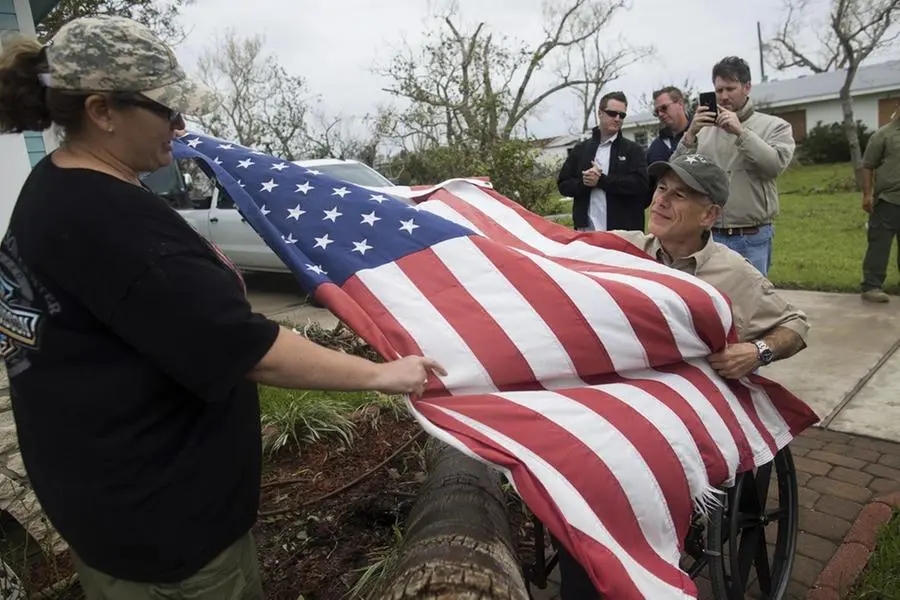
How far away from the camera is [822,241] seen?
32.1 feet

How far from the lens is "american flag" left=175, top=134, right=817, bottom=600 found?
1.69m

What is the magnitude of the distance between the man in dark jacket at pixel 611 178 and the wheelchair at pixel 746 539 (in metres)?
2.79

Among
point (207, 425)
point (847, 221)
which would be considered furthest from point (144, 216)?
point (847, 221)

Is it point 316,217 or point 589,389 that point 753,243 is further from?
point 316,217

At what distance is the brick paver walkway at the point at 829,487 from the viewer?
111 inches

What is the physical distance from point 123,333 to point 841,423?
414cm

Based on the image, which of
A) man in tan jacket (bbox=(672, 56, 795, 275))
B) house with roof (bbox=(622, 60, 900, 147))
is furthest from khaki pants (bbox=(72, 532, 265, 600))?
house with roof (bbox=(622, 60, 900, 147))

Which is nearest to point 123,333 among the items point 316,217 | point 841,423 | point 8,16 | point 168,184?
point 316,217

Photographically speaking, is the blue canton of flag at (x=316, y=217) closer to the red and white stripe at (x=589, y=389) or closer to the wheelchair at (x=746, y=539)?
the red and white stripe at (x=589, y=389)

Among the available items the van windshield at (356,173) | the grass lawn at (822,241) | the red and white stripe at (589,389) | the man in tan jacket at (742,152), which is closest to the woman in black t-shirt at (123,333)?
the red and white stripe at (589,389)

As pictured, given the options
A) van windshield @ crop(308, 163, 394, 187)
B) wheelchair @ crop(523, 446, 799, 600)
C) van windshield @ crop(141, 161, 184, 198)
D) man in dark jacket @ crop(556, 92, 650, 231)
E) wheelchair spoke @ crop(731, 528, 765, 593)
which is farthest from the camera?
van windshield @ crop(141, 161, 184, 198)

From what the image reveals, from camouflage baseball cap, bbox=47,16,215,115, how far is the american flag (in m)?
0.75

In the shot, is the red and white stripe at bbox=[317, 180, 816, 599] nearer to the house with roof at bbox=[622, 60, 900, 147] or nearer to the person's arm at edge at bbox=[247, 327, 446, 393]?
the person's arm at edge at bbox=[247, 327, 446, 393]

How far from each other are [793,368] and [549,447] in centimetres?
399
